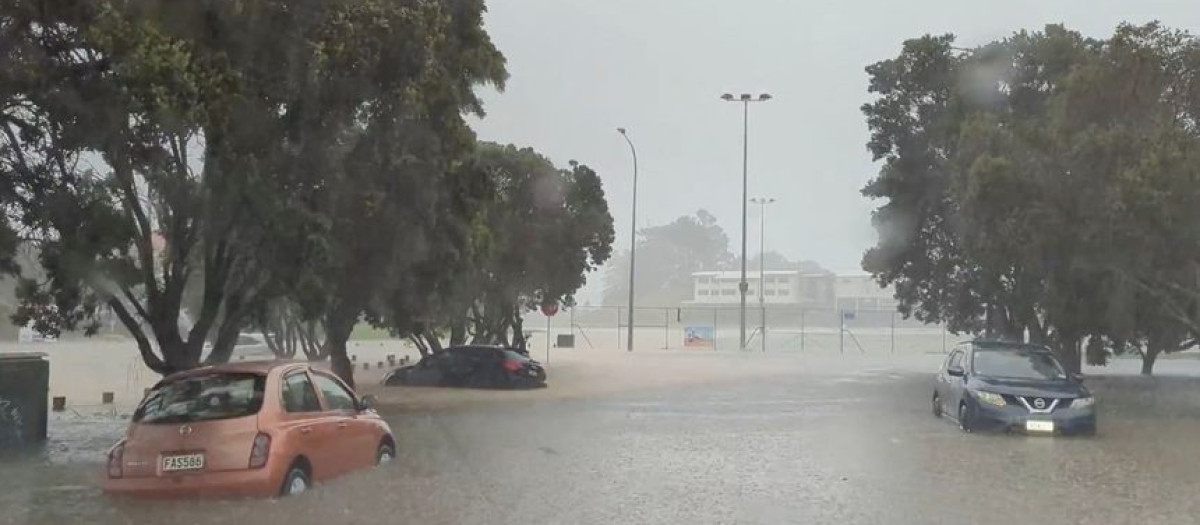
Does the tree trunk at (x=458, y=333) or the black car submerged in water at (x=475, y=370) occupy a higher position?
the tree trunk at (x=458, y=333)

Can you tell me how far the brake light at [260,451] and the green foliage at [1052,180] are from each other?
14412 mm

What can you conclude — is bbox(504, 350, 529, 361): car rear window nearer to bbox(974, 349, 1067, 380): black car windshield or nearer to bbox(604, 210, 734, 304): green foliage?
bbox(974, 349, 1067, 380): black car windshield

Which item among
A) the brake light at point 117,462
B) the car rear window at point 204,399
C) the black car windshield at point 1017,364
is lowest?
the brake light at point 117,462

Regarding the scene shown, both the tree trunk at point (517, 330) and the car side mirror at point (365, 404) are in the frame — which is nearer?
the car side mirror at point (365, 404)

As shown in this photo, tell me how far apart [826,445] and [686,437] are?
6.83 feet

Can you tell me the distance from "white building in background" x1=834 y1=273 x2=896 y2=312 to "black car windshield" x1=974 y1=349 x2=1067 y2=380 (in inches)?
2279

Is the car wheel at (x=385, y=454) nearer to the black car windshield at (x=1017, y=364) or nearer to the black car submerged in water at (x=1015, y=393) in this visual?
the black car submerged in water at (x=1015, y=393)

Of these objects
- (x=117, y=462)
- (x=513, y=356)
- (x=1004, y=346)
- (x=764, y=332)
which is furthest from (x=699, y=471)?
(x=764, y=332)

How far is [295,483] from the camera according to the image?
9852mm

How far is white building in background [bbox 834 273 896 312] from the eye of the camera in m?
77.2

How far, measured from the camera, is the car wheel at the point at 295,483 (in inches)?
380

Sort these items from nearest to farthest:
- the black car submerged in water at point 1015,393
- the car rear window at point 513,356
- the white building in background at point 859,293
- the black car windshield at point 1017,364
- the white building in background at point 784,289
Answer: the black car submerged in water at point 1015,393 < the black car windshield at point 1017,364 < the car rear window at point 513,356 < the white building in background at point 859,293 < the white building in background at point 784,289

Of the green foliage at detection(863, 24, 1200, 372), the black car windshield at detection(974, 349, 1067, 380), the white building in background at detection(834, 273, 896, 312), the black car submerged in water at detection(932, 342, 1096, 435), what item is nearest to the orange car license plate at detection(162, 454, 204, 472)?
the black car submerged in water at detection(932, 342, 1096, 435)

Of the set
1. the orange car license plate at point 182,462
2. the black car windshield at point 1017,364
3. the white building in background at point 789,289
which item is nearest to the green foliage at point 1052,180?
the black car windshield at point 1017,364
